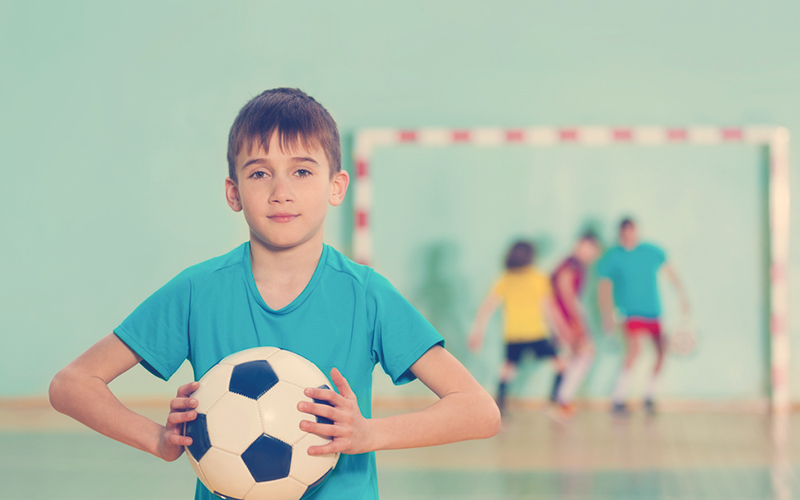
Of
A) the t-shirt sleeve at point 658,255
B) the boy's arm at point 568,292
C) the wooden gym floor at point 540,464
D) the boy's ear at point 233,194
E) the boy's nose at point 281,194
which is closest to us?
the boy's nose at point 281,194

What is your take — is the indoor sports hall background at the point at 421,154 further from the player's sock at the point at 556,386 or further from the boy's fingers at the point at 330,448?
the boy's fingers at the point at 330,448

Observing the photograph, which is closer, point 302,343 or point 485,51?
point 302,343

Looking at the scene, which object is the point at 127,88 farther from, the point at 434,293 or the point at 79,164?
the point at 434,293

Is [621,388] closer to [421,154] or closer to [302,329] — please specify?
[421,154]

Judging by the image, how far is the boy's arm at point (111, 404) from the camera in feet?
3.85

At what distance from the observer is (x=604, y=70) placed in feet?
19.7

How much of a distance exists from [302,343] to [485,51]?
5.18 metres

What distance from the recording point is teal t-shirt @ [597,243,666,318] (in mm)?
5668

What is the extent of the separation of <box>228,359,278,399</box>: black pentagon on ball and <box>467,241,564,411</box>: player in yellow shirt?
429 centimetres

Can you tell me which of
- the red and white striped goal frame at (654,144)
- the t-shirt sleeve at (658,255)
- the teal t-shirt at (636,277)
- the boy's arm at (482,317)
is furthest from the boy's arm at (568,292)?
the red and white striped goal frame at (654,144)

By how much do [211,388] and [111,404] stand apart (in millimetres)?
203

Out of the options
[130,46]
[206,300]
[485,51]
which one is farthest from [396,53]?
[206,300]

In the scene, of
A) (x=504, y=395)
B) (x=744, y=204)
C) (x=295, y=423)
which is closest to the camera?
(x=295, y=423)

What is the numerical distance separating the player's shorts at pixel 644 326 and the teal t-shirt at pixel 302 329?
15.6 ft
